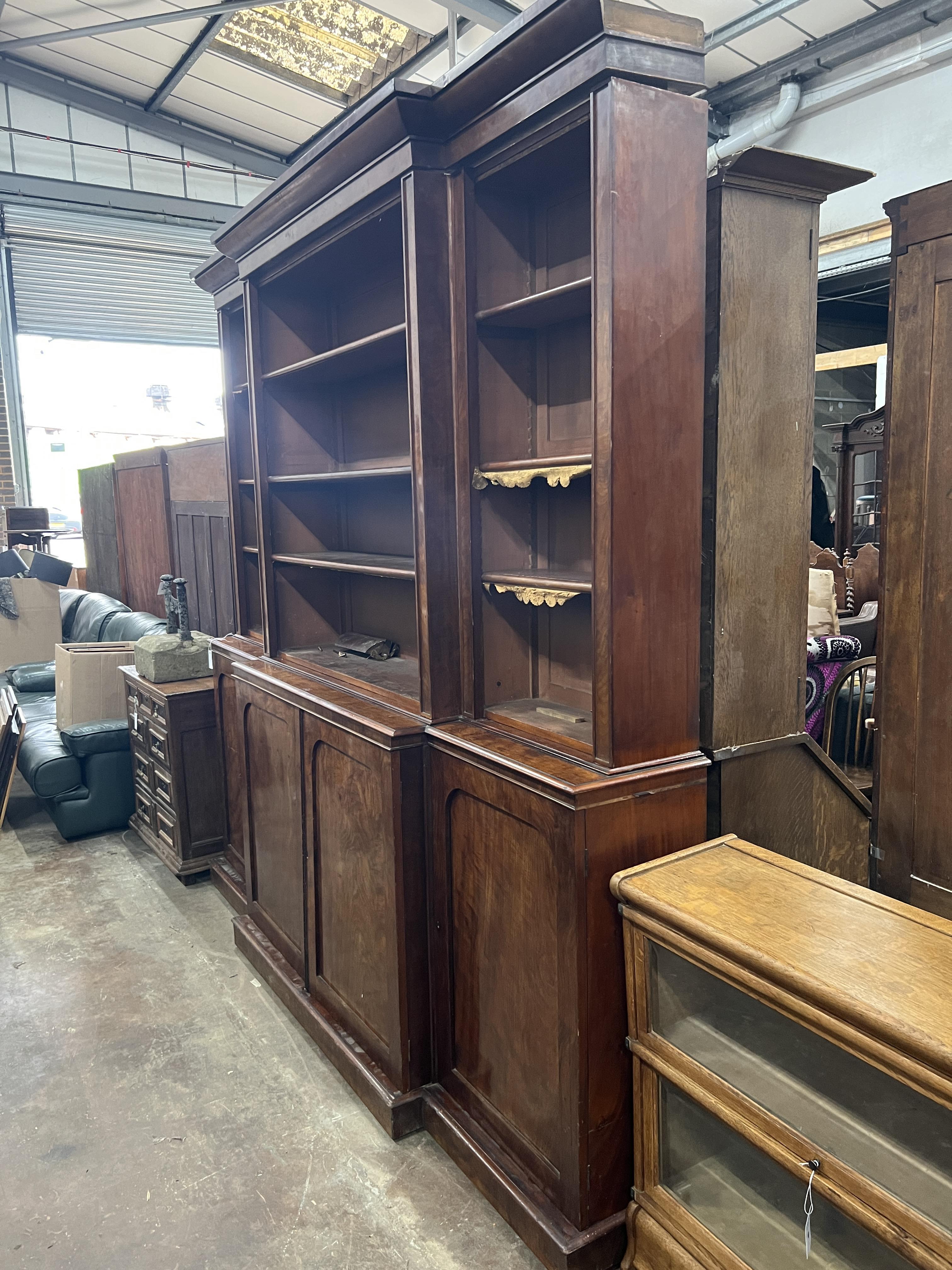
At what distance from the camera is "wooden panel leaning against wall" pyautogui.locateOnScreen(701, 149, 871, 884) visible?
1672 mm

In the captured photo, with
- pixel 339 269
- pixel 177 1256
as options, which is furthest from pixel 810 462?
pixel 177 1256

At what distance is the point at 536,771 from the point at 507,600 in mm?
530

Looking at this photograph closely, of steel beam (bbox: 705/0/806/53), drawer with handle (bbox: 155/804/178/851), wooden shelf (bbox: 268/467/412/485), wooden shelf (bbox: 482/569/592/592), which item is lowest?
drawer with handle (bbox: 155/804/178/851)

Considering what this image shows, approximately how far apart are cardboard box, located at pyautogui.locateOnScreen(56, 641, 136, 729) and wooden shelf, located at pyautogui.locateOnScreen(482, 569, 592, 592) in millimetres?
2665

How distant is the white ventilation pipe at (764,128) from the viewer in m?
4.95

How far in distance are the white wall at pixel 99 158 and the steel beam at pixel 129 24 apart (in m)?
0.40

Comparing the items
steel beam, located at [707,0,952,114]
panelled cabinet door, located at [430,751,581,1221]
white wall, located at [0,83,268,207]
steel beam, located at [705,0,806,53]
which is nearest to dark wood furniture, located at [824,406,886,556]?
steel beam, located at [707,0,952,114]

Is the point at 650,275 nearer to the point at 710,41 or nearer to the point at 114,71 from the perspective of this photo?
the point at 710,41

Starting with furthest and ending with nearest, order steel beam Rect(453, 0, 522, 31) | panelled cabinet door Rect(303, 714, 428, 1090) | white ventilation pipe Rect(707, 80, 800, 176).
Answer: white ventilation pipe Rect(707, 80, 800, 176) → steel beam Rect(453, 0, 522, 31) → panelled cabinet door Rect(303, 714, 428, 1090)

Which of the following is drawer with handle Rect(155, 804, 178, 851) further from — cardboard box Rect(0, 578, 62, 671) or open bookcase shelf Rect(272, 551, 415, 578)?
cardboard box Rect(0, 578, 62, 671)

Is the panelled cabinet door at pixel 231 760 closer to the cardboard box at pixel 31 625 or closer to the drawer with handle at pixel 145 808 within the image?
the drawer with handle at pixel 145 808

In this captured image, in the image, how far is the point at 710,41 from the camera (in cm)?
453

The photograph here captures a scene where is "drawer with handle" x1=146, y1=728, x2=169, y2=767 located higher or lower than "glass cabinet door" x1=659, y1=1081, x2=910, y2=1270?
higher

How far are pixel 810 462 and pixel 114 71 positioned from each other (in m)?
6.16
